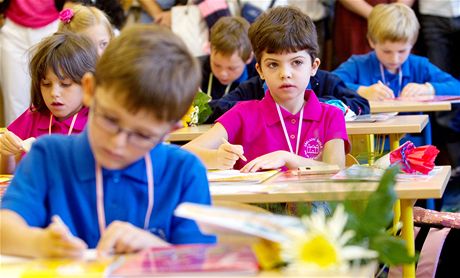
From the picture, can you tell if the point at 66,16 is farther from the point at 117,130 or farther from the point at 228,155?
the point at 117,130

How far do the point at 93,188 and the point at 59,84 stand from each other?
5.11 ft

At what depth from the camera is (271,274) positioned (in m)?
1.55

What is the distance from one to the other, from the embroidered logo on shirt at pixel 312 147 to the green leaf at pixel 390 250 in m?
1.79

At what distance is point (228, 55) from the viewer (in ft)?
18.5

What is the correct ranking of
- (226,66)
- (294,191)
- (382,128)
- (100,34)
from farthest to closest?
(226,66) → (100,34) → (382,128) → (294,191)

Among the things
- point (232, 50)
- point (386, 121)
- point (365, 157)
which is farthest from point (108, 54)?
point (232, 50)

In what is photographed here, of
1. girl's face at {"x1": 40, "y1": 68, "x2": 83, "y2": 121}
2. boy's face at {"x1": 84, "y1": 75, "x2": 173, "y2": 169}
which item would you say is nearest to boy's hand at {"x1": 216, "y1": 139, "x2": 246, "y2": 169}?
girl's face at {"x1": 40, "y1": 68, "x2": 83, "y2": 121}

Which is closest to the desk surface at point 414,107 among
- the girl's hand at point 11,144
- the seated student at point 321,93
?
the seated student at point 321,93

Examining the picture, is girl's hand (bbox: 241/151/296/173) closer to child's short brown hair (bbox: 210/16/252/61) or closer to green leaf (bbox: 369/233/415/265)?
green leaf (bbox: 369/233/415/265)

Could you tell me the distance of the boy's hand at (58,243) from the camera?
168 cm

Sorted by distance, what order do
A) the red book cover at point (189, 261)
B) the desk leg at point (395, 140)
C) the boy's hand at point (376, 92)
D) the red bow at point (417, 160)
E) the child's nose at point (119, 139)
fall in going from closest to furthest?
the red book cover at point (189, 261) → the child's nose at point (119, 139) → the red bow at point (417, 160) → the desk leg at point (395, 140) → the boy's hand at point (376, 92)

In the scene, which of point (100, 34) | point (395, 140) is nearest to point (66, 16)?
point (100, 34)

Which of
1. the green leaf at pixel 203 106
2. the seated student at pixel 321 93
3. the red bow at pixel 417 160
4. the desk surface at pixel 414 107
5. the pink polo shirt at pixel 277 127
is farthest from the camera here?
the desk surface at pixel 414 107

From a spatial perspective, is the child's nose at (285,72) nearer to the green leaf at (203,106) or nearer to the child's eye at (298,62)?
the child's eye at (298,62)
